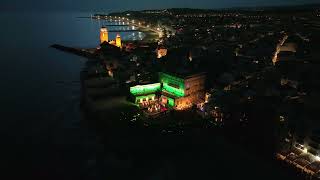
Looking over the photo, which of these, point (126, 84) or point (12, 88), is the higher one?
point (126, 84)

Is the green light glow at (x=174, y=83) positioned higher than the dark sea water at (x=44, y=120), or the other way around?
the green light glow at (x=174, y=83)

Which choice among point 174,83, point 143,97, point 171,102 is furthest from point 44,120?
point 174,83

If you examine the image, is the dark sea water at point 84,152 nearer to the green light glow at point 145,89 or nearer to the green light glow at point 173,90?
the green light glow at point 145,89

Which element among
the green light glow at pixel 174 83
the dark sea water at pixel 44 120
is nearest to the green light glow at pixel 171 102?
the green light glow at pixel 174 83

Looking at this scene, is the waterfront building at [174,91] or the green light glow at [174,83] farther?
the green light glow at [174,83]

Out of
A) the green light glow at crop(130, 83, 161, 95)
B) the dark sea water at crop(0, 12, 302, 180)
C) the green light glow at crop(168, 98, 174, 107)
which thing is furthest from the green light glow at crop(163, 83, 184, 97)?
the dark sea water at crop(0, 12, 302, 180)

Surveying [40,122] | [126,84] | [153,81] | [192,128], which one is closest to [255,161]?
→ [192,128]

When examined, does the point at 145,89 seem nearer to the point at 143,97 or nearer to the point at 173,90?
the point at 143,97

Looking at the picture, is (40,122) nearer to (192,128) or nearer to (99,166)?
(99,166)
